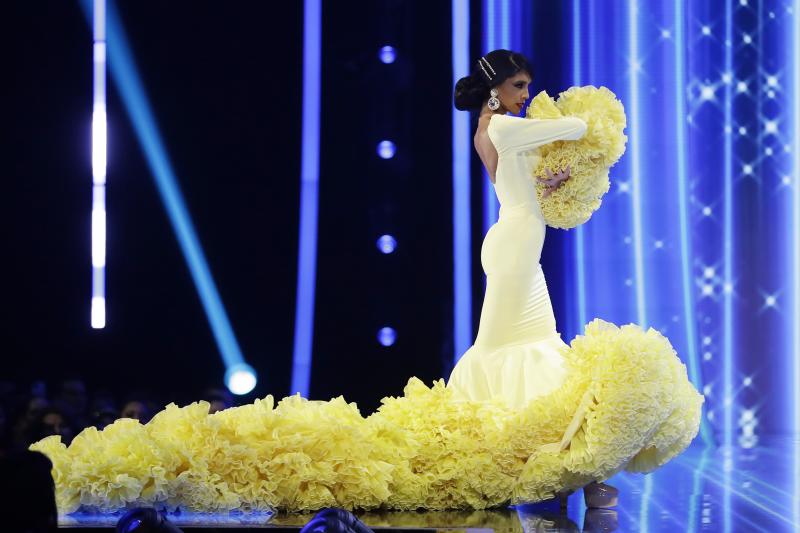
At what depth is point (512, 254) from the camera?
4.23m

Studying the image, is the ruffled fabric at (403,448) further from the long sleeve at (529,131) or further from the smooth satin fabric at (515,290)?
the long sleeve at (529,131)

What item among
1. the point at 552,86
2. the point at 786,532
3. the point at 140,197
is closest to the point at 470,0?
the point at 552,86

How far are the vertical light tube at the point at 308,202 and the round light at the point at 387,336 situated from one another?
0.35 m

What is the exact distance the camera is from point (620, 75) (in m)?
6.32

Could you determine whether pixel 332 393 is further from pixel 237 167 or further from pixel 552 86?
pixel 552 86

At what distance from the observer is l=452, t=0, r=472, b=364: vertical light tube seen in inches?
230

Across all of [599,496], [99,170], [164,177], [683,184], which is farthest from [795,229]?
A: [99,170]

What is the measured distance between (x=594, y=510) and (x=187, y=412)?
1.37 metres

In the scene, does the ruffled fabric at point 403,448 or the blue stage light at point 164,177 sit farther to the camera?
the blue stage light at point 164,177

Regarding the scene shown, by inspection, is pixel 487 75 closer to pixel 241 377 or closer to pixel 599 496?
pixel 599 496

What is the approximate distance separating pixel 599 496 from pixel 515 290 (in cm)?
Result: 75

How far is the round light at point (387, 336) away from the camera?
5.82 m

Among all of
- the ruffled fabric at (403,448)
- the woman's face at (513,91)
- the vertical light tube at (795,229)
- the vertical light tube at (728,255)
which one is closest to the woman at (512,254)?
the woman's face at (513,91)

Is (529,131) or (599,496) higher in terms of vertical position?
(529,131)
